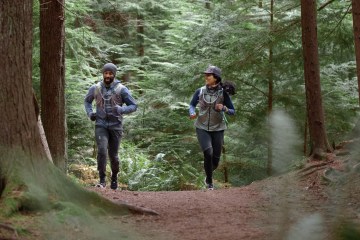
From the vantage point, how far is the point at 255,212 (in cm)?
633

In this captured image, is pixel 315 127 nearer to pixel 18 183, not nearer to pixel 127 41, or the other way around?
pixel 18 183

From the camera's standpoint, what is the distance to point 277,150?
1119 millimetres

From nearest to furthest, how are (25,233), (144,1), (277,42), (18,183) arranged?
(25,233)
(18,183)
(277,42)
(144,1)

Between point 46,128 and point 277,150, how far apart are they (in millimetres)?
8884

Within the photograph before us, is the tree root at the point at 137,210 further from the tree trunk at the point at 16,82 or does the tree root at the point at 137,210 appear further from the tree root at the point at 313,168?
the tree root at the point at 313,168

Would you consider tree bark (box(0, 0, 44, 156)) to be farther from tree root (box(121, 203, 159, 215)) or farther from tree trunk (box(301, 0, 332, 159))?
tree trunk (box(301, 0, 332, 159))

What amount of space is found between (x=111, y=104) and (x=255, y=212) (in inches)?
150

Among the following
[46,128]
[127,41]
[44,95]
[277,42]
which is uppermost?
[127,41]

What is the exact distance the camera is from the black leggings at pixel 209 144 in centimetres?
953

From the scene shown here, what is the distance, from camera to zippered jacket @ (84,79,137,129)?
9016mm

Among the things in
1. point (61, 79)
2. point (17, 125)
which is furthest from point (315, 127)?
point (17, 125)

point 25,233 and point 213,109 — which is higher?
point 213,109

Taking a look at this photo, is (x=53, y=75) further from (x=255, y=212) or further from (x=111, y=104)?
(x=255, y=212)

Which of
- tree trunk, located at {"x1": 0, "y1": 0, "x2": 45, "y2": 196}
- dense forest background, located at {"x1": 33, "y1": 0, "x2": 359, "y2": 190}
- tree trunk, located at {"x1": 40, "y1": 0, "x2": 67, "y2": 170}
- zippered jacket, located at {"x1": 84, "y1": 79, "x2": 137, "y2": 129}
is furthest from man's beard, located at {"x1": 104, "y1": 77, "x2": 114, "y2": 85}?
tree trunk, located at {"x1": 0, "y1": 0, "x2": 45, "y2": 196}
